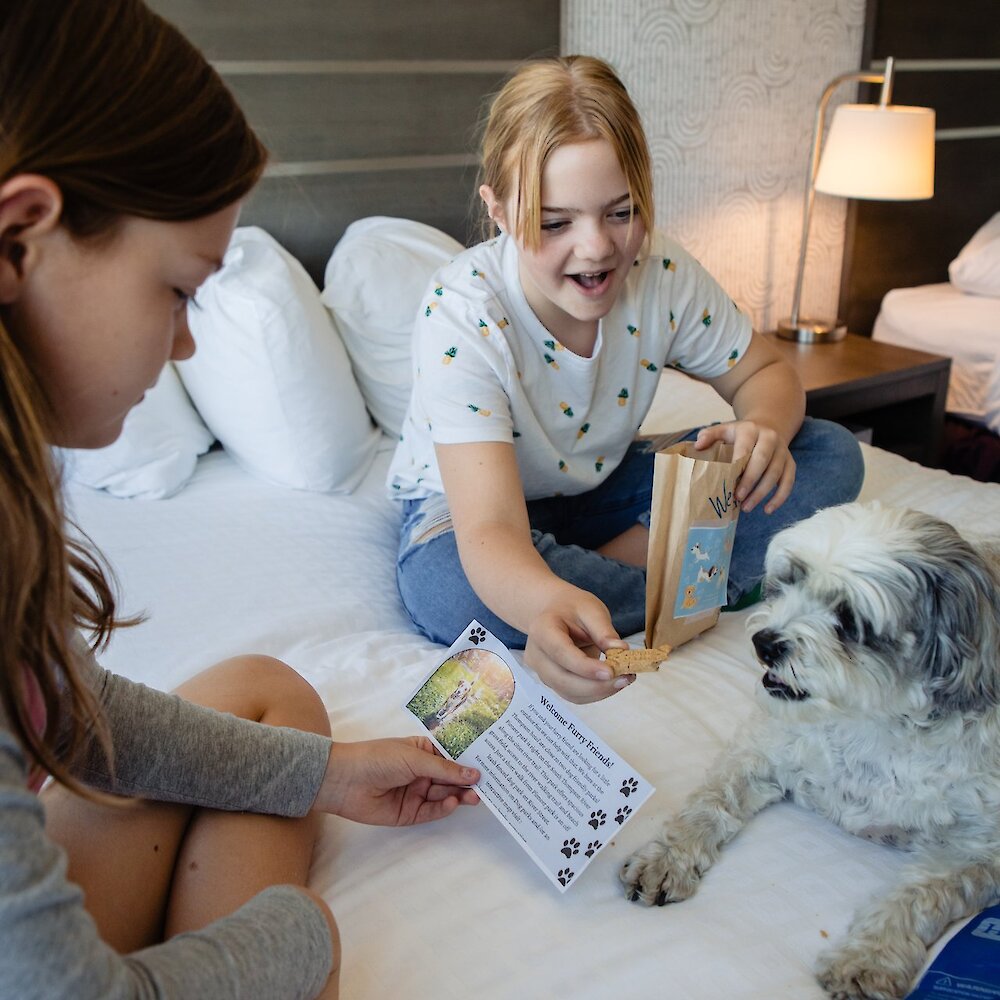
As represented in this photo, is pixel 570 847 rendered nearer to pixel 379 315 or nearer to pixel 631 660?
pixel 631 660

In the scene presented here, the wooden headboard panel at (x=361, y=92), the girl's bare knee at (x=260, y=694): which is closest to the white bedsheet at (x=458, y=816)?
the girl's bare knee at (x=260, y=694)

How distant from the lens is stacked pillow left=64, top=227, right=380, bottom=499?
72.9 inches

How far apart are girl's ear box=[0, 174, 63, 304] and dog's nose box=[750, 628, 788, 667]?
2.65ft

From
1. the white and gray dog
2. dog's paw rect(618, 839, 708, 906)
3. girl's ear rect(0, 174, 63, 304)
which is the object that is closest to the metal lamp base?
the white and gray dog

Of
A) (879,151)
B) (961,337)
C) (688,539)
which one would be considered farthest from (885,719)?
(961,337)

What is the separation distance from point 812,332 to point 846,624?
6.97 feet

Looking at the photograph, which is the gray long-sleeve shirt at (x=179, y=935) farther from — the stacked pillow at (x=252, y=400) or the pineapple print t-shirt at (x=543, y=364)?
the stacked pillow at (x=252, y=400)

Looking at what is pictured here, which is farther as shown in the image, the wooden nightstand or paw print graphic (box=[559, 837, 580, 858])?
the wooden nightstand

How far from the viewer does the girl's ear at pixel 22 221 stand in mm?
595

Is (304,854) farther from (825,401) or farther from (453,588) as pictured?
(825,401)

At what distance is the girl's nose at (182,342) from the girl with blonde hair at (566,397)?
49 cm

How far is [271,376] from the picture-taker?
186 cm

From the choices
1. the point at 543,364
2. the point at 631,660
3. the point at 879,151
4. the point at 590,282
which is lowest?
the point at 631,660

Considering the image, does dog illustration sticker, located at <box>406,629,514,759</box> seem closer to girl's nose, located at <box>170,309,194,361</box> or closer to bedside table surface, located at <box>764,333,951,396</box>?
girl's nose, located at <box>170,309,194,361</box>
